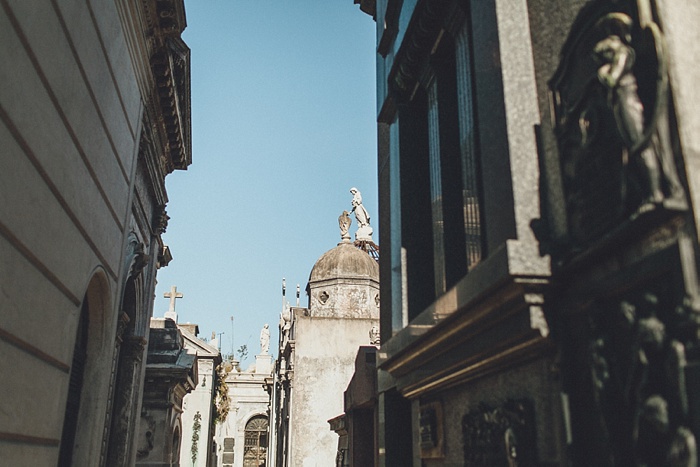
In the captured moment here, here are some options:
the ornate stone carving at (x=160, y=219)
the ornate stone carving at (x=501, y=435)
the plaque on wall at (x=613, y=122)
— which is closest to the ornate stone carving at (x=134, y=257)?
the ornate stone carving at (x=160, y=219)

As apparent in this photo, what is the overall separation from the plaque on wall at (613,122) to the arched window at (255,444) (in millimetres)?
52169

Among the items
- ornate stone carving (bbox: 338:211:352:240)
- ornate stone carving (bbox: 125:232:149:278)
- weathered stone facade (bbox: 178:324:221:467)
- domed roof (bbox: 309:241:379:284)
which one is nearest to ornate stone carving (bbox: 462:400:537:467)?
ornate stone carving (bbox: 125:232:149:278)

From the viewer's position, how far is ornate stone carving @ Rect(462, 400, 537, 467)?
3.76m

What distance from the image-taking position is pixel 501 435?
4.11m

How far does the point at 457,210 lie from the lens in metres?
6.17

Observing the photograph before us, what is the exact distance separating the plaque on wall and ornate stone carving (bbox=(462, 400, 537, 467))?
3.92 feet

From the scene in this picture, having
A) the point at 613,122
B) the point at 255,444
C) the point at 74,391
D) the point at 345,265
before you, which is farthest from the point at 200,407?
the point at 255,444

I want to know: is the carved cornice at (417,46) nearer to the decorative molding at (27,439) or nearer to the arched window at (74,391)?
the arched window at (74,391)

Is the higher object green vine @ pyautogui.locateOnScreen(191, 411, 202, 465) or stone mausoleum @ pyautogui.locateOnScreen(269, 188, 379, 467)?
stone mausoleum @ pyautogui.locateOnScreen(269, 188, 379, 467)

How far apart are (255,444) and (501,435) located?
169 feet

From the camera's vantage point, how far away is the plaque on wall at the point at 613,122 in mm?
2656

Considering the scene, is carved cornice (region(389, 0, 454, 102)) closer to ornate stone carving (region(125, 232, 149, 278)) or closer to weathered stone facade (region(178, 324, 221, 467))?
ornate stone carving (region(125, 232, 149, 278))

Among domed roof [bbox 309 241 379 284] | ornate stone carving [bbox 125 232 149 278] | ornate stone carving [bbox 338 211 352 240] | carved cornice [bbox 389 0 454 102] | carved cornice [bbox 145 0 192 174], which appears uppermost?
ornate stone carving [bbox 338 211 352 240]

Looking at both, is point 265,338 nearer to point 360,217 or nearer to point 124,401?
point 360,217
